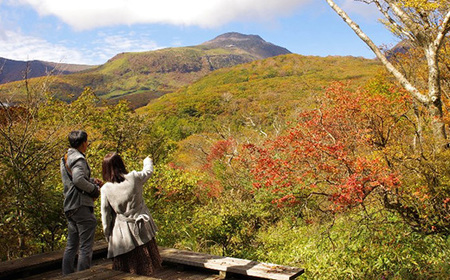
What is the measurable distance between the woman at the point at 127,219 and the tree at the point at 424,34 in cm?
536

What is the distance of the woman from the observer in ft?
10.4

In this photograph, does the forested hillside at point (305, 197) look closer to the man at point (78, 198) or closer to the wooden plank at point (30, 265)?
the wooden plank at point (30, 265)

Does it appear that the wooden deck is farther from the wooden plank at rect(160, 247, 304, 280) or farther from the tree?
the tree

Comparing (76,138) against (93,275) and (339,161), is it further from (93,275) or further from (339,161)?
(339,161)

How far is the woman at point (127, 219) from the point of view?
317 centimetres

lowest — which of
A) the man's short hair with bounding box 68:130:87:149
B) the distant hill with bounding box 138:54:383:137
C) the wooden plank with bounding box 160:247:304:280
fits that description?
the wooden plank with bounding box 160:247:304:280

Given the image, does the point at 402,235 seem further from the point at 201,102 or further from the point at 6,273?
the point at 201,102

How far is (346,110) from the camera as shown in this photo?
30.4 feet

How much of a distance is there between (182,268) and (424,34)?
683cm

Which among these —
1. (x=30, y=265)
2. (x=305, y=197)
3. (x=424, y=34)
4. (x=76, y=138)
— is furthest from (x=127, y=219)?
(x=424, y=34)

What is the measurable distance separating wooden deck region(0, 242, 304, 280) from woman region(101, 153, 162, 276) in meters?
0.17

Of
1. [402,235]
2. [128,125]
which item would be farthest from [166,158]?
[402,235]

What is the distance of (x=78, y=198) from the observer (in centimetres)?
→ 347

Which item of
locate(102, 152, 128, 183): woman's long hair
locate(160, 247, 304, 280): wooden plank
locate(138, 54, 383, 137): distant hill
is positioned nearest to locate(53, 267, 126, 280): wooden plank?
locate(102, 152, 128, 183): woman's long hair
